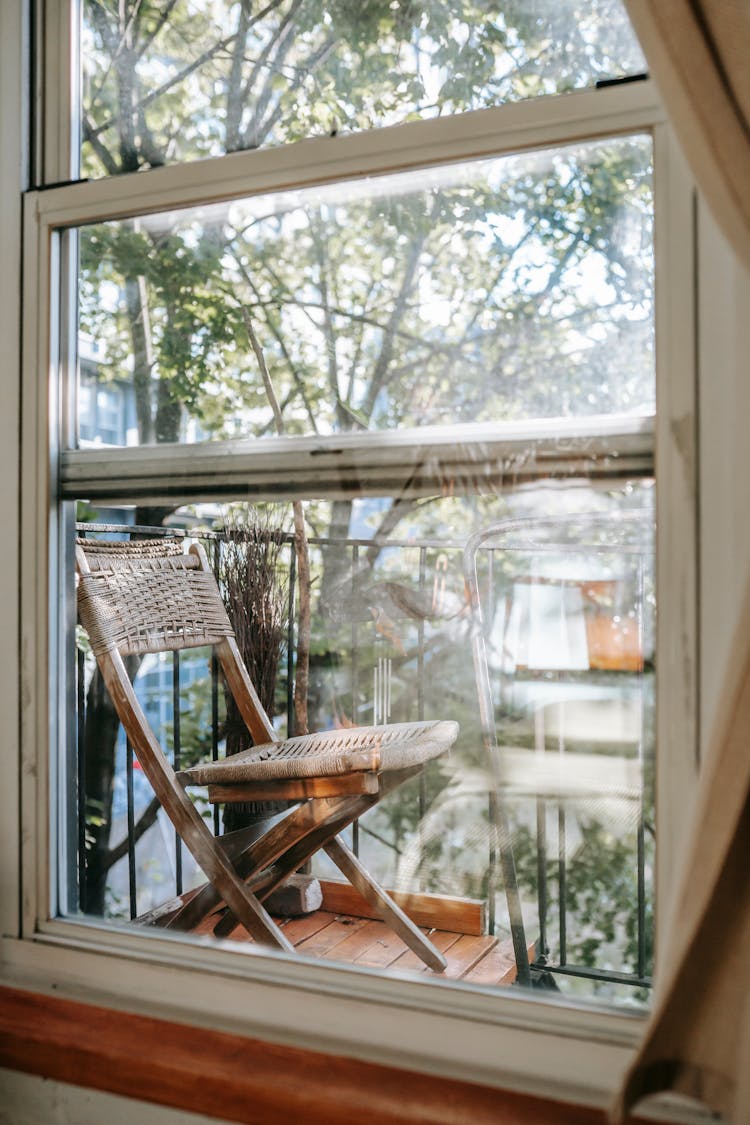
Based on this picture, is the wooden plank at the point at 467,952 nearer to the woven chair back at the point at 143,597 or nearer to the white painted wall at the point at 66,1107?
the white painted wall at the point at 66,1107

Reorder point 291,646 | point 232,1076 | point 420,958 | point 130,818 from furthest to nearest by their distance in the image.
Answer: point 130,818
point 291,646
point 420,958
point 232,1076

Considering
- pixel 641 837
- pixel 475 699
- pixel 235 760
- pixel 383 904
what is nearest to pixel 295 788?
pixel 235 760

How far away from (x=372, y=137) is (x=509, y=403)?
1.44 ft

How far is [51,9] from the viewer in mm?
1427

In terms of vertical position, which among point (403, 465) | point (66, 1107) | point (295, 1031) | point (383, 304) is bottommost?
point (66, 1107)

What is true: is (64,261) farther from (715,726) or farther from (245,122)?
(715,726)

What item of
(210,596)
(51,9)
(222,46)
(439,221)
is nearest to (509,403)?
(439,221)

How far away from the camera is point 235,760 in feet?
4.33

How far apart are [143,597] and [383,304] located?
604mm

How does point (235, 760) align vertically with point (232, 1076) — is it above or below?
above

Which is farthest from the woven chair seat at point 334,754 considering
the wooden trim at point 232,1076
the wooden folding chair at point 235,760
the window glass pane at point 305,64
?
the window glass pane at point 305,64

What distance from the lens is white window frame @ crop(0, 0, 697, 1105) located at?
102 cm

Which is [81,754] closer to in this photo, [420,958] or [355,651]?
[355,651]

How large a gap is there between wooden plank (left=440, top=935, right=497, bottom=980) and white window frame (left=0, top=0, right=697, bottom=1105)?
0.04m
